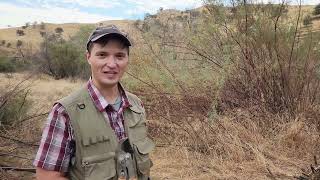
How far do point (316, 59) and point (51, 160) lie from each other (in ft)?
20.7

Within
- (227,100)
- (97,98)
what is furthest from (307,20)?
(97,98)

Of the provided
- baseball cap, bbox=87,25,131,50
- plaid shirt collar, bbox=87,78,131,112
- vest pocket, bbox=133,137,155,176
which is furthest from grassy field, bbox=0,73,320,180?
baseball cap, bbox=87,25,131,50

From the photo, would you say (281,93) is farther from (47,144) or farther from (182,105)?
(47,144)

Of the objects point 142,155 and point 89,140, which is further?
point 142,155

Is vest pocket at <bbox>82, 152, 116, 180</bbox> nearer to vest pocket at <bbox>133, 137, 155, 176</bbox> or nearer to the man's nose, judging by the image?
vest pocket at <bbox>133, 137, 155, 176</bbox>

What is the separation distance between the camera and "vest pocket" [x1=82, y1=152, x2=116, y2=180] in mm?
2008

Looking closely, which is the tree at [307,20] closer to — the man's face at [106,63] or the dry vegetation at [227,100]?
the dry vegetation at [227,100]

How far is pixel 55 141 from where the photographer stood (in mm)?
1985

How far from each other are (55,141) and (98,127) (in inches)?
7.7

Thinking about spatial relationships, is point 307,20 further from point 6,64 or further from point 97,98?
point 6,64

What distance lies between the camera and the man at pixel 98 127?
6.52 feet

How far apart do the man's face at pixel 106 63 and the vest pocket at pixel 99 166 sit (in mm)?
352

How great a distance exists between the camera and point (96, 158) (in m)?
2.03

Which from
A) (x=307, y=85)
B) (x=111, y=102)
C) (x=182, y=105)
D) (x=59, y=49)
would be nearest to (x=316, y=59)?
(x=307, y=85)
